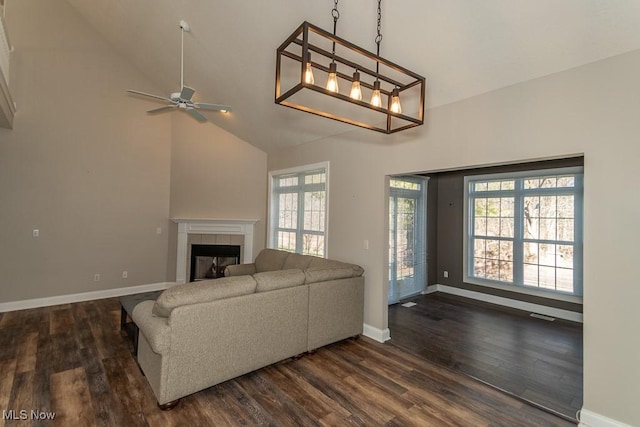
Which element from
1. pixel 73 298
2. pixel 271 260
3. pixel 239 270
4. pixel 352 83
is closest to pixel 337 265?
pixel 271 260

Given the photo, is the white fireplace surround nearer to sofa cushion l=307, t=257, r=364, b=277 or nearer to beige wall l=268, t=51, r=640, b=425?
sofa cushion l=307, t=257, r=364, b=277

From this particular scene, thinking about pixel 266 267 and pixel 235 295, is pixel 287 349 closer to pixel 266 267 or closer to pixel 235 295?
pixel 235 295

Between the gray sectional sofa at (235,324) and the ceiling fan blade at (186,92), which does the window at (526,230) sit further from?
the ceiling fan blade at (186,92)

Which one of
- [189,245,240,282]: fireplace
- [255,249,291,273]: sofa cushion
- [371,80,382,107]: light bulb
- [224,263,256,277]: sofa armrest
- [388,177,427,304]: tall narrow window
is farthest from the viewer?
[189,245,240,282]: fireplace

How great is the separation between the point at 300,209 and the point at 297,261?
126 cm

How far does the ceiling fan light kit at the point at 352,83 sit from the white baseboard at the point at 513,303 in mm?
3831

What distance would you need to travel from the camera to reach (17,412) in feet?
7.36

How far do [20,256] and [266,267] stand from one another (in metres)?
3.78

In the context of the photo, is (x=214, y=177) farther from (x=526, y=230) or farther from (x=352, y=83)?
(x=526, y=230)

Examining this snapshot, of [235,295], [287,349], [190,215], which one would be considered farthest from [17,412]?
[190,215]

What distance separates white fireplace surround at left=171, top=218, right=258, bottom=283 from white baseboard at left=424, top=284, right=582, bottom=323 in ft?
12.6

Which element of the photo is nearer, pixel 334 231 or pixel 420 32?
pixel 420 32

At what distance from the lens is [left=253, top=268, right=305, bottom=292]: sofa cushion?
287cm

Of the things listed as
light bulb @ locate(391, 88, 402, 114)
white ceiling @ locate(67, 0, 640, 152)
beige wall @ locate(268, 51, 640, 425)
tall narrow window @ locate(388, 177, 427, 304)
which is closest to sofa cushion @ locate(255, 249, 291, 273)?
tall narrow window @ locate(388, 177, 427, 304)
